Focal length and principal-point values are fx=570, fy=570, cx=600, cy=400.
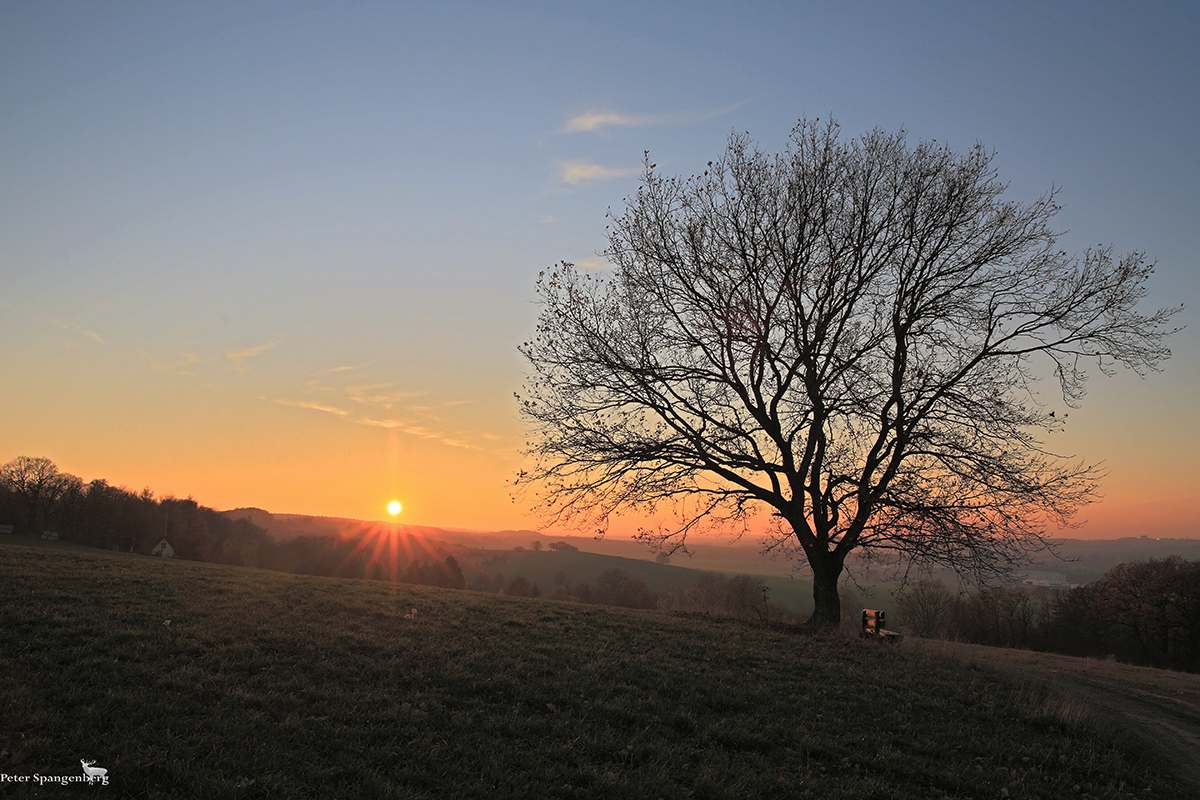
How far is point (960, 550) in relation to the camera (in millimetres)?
13977

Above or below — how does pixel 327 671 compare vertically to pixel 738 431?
below

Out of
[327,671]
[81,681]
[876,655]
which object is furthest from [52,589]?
[876,655]

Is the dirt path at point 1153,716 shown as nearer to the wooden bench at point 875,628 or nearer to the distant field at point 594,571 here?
the wooden bench at point 875,628

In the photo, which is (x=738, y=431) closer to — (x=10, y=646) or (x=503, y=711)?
(x=503, y=711)

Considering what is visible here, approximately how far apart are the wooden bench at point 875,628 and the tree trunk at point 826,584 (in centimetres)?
75

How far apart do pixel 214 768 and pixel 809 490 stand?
14361 millimetres

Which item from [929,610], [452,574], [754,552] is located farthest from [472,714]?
[452,574]

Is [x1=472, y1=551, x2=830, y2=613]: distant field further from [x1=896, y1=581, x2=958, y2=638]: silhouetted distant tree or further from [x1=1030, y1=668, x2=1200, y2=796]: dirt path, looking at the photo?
[x1=1030, y1=668, x2=1200, y2=796]: dirt path

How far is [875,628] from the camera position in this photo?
14.9 m

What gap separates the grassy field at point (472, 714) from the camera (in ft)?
16.9

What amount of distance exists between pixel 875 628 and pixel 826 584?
1587 mm

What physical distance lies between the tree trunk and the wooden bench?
2.47 ft

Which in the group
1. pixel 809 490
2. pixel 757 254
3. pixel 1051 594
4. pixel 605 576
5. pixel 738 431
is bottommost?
pixel 605 576

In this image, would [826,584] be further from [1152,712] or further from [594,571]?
[594,571]
